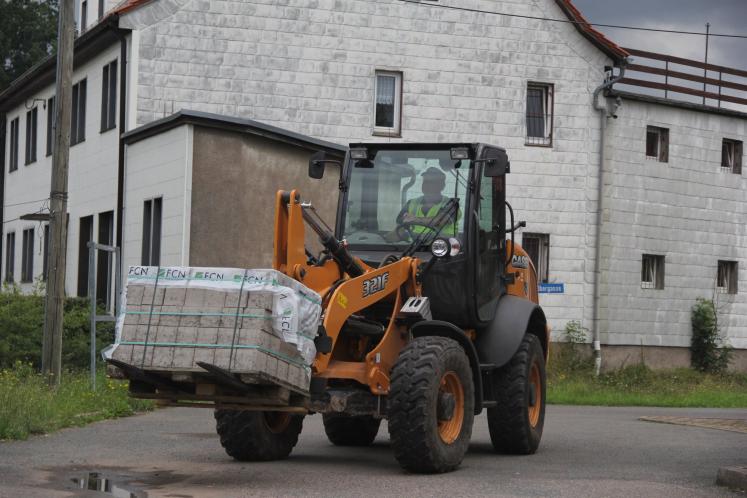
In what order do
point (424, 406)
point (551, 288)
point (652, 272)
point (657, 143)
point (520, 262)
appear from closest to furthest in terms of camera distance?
point (424, 406)
point (520, 262)
point (551, 288)
point (657, 143)
point (652, 272)

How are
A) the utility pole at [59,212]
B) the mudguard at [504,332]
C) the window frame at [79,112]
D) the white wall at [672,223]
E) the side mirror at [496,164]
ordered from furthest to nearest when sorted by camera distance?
the white wall at [672,223]
the window frame at [79,112]
the utility pole at [59,212]
the mudguard at [504,332]
the side mirror at [496,164]

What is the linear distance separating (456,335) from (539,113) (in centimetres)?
2074

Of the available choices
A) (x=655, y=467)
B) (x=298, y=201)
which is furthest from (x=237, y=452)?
(x=655, y=467)

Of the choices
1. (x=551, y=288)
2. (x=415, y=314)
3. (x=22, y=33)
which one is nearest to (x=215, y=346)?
(x=415, y=314)

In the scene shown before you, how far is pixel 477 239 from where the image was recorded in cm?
Answer: 1261

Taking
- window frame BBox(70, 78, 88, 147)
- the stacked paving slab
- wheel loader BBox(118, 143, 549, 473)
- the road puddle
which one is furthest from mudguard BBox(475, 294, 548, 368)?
window frame BBox(70, 78, 88, 147)

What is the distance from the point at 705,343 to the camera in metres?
34.0

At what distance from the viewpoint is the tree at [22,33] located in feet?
191

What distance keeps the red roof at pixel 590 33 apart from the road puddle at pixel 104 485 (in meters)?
23.4

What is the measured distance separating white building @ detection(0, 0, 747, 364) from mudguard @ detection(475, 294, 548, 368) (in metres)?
14.9

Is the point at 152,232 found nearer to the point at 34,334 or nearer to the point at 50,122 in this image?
the point at 34,334

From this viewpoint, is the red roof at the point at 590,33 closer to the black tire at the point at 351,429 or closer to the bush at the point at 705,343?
the bush at the point at 705,343

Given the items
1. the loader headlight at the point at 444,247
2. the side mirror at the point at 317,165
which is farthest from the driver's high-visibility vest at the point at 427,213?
the side mirror at the point at 317,165

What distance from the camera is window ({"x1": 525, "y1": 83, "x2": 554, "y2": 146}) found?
1256 inches
